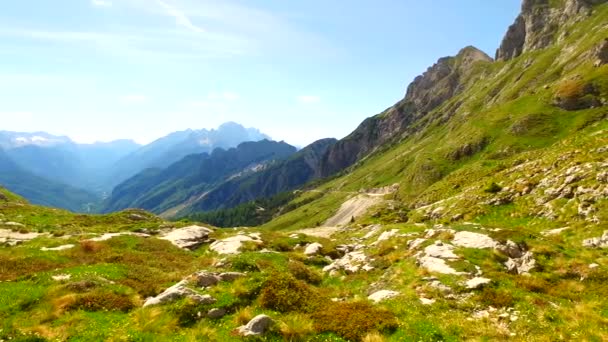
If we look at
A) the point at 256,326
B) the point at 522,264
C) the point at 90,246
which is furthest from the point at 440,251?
the point at 90,246

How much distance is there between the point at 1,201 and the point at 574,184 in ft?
308

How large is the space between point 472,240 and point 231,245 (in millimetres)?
26078

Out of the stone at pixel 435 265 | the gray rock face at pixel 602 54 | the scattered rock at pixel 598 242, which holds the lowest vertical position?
the scattered rock at pixel 598 242

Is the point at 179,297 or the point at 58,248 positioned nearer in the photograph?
the point at 179,297

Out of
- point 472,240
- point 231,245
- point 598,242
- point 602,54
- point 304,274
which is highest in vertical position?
point 602,54

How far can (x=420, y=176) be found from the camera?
502ft

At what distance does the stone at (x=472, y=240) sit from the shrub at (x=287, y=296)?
14.4m

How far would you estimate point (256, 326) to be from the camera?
720 inches

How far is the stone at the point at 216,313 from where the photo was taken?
66.8 feet

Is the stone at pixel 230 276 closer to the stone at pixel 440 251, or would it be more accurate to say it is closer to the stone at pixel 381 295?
the stone at pixel 381 295

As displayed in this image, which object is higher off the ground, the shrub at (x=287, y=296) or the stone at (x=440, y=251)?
the shrub at (x=287, y=296)

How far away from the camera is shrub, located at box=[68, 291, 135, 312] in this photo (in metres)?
21.2

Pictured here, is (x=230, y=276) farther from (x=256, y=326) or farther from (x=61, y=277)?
(x=61, y=277)

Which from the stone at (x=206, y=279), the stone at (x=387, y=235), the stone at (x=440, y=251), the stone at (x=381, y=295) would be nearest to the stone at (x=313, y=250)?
the stone at (x=387, y=235)
